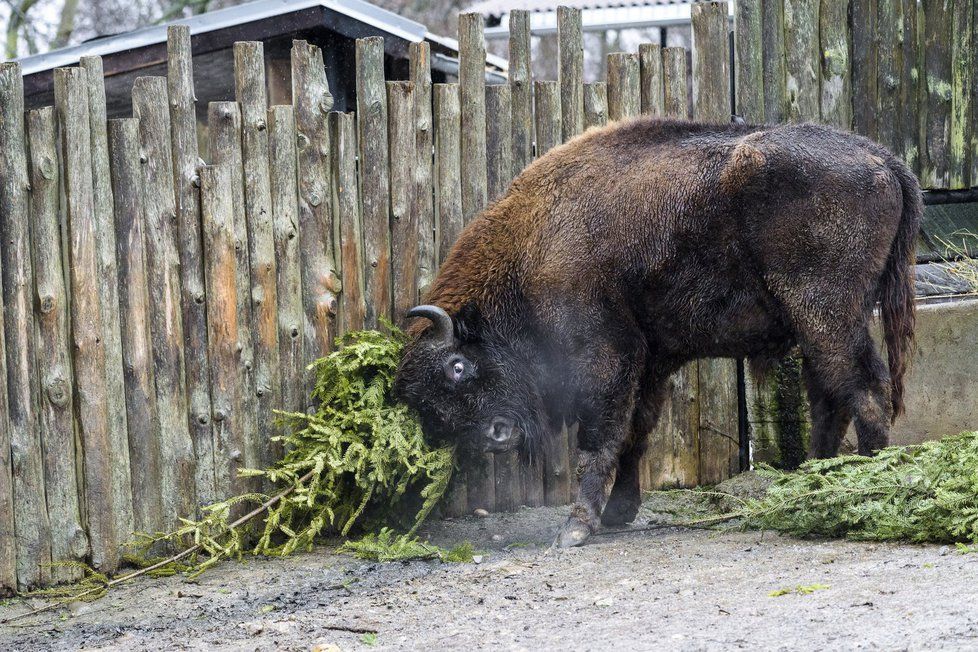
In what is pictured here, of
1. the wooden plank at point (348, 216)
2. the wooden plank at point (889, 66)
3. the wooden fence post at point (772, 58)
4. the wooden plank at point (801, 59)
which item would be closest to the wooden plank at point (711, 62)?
the wooden fence post at point (772, 58)

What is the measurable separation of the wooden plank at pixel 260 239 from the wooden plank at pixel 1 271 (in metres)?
1.09

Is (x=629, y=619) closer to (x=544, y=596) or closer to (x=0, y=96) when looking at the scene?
(x=544, y=596)

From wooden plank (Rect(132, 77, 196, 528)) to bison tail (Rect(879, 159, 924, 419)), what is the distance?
3.61 metres

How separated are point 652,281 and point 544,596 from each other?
182 cm

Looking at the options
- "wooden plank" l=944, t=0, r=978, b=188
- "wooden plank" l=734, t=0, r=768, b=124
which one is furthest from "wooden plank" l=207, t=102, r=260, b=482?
"wooden plank" l=944, t=0, r=978, b=188

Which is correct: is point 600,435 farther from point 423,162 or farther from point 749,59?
point 749,59

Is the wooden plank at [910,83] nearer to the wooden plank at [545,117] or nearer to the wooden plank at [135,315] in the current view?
the wooden plank at [545,117]

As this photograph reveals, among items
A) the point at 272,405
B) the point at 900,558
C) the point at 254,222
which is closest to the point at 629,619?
the point at 900,558

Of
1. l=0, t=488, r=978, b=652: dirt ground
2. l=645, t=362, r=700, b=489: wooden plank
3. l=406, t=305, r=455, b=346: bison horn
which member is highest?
l=406, t=305, r=455, b=346: bison horn

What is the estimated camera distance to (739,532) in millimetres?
5797

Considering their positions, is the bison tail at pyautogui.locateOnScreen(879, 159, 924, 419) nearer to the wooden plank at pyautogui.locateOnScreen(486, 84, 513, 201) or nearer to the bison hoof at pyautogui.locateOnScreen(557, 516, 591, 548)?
the bison hoof at pyautogui.locateOnScreen(557, 516, 591, 548)

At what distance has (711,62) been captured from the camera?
708 centimetres

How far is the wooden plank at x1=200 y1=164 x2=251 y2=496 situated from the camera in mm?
5723

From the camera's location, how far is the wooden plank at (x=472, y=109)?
6.47m
